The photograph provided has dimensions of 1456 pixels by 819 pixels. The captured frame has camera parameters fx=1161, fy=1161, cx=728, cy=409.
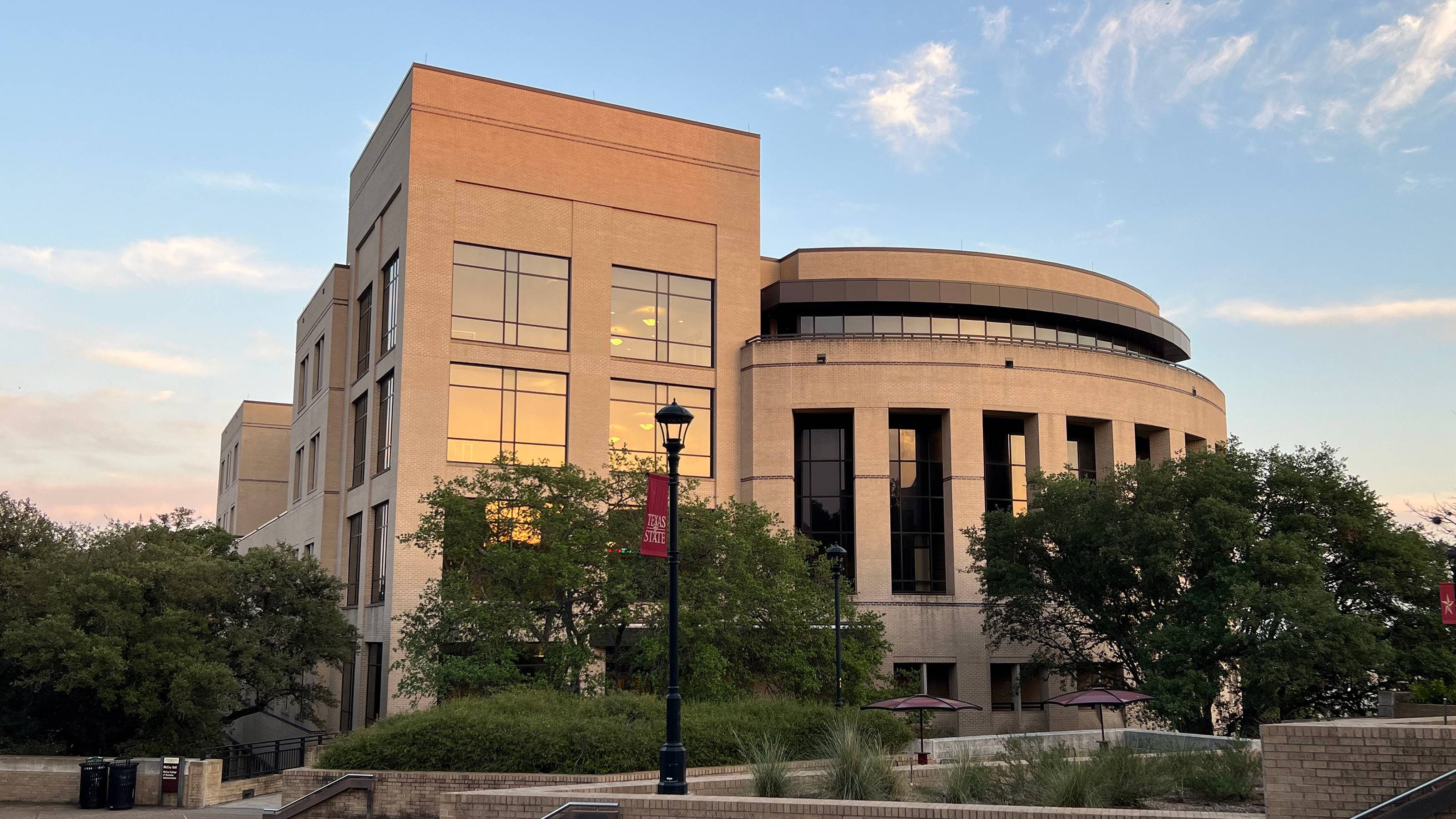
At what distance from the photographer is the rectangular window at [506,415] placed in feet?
129

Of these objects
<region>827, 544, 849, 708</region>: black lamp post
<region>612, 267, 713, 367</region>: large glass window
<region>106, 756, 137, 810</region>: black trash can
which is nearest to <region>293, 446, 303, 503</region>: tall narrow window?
<region>612, 267, 713, 367</region>: large glass window

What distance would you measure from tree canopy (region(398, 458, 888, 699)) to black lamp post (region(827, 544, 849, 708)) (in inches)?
11.6

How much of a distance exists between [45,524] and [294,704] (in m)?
14.5

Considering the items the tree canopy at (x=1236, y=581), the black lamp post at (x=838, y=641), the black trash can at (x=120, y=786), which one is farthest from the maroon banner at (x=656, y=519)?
the tree canopy at (x=1236, y=581)

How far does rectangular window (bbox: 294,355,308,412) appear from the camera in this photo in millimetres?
53344

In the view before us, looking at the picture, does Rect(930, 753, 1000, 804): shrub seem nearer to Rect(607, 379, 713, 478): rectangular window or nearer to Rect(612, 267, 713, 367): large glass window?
Rect(607, 379, 713, 478): rectangular window

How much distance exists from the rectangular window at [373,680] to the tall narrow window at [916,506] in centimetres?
1861

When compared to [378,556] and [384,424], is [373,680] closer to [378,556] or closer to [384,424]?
[378,556]

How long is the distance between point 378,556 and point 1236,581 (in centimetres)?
2773

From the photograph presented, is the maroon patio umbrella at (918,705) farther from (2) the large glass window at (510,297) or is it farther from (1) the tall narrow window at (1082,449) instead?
(1) the tall narrow window at (1082,449)

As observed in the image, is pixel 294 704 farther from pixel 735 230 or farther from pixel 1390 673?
pixel 1390 673

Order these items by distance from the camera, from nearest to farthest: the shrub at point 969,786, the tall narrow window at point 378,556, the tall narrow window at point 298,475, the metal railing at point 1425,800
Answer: the metal railing at point 1425,800 < the shrub at point 969,786 < the tall narrow window at point 378,556 < the tall narrow window at point 298,475

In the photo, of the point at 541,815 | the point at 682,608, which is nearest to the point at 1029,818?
the point at 541,815

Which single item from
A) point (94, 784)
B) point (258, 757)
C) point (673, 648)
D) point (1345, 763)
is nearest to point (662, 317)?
point (258, 757)
